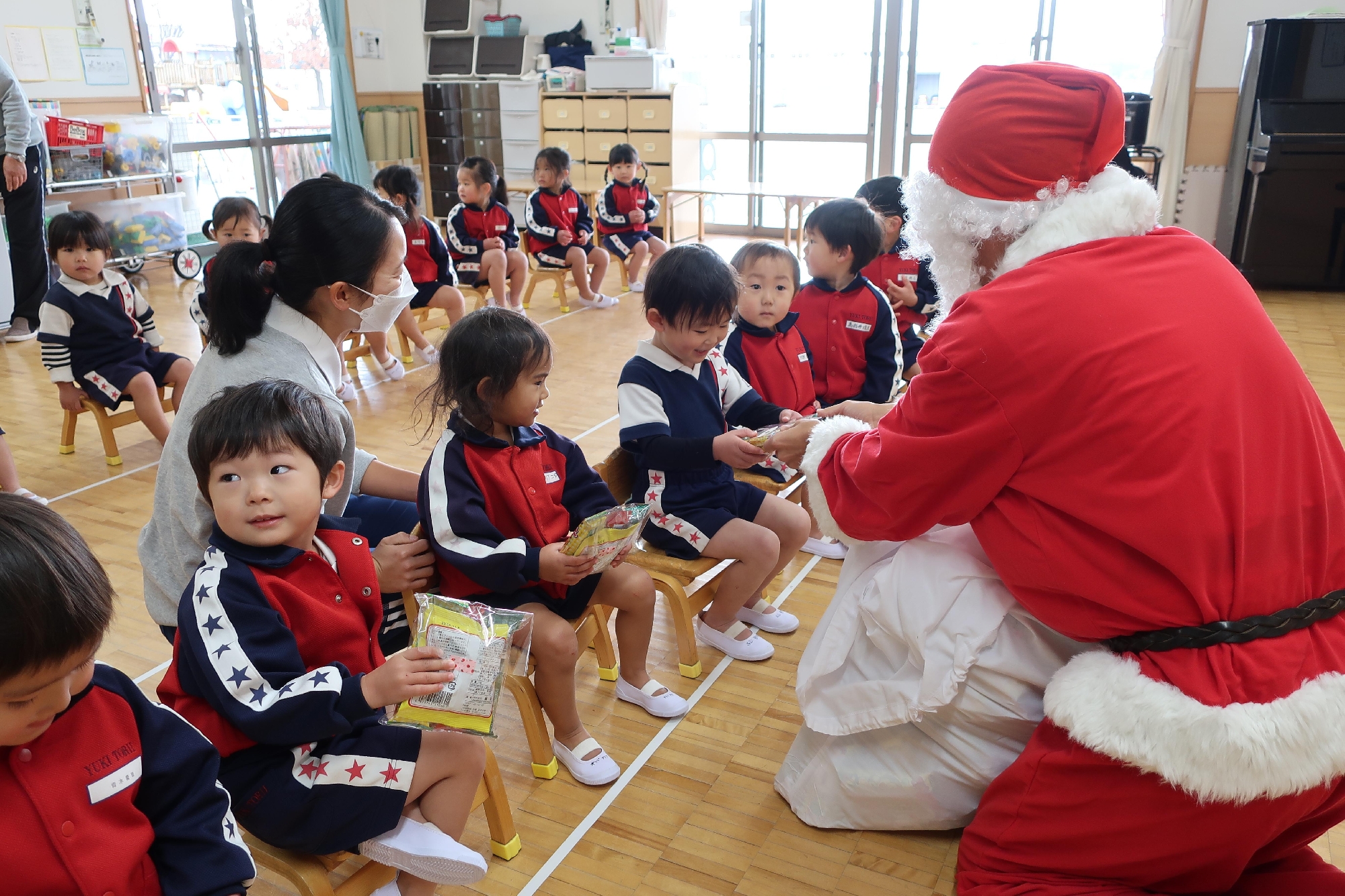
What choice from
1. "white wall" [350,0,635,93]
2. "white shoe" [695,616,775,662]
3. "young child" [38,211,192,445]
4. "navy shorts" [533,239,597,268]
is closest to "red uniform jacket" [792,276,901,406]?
"white shoe" [695,616,775,662]

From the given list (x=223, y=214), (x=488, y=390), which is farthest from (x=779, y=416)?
(x=223, y=214)

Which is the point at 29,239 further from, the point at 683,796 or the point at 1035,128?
the point at 1035,128

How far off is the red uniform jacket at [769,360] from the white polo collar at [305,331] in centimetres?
113

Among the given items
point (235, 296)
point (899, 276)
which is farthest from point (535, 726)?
point (899, 276)

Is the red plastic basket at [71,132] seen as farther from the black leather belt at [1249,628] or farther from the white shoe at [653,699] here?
the black leather belt at [1249,628]

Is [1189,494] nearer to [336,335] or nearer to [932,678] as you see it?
[932,678]

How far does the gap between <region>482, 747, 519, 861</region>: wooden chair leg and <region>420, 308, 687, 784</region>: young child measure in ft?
0.71

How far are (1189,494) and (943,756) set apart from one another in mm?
607

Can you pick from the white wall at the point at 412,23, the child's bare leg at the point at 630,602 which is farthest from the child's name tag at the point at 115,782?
the white wall at the point at 412,23

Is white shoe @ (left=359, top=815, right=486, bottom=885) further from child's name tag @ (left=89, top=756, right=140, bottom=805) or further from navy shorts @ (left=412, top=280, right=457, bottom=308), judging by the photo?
navy shorts @ (left=412, top=280, right=457, bottom=308)

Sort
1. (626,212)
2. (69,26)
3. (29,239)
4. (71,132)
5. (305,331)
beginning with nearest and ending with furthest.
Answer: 1. (305,331)
2. (29,239)
3. (71,132)
4. (626,212)
5. (69,26)

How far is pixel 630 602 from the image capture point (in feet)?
6.12

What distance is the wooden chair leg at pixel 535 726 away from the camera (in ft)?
5.75

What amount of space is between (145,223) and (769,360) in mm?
6170
